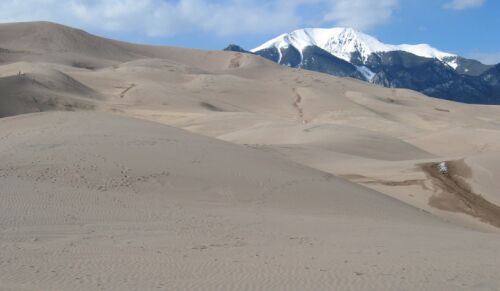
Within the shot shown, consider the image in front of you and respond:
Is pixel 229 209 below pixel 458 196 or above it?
above

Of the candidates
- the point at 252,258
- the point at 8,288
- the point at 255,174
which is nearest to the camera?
the point at 8,288

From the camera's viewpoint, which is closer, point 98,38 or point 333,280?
point 333,280

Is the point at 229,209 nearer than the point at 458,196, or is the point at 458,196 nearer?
the point at 229,209

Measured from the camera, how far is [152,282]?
26.7 ft

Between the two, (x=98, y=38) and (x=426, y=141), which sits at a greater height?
(x=98, y=38)

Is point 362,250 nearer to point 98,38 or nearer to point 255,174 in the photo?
point 255,174

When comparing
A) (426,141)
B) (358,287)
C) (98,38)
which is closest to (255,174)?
(358,287)

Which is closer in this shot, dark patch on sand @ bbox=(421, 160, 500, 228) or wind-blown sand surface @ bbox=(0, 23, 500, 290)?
wind-blown sand surface @ bbox=(0, 23, 500, 290)

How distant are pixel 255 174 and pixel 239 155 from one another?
93.1 inches

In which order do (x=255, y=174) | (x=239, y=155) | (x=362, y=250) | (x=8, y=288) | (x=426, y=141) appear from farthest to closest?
1. (x=426, y=141)
2. (x=239, y=155)
3. (x=255, y=174)
4. (x=362, y=250)
5. (x=8, y=288)

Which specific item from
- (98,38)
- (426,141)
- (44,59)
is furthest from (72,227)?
(98,38)

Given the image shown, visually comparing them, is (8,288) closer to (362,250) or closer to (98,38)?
(362,250)

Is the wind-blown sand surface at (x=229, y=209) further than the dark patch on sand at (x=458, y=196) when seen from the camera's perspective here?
No

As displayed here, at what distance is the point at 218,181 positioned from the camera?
1791 cm
